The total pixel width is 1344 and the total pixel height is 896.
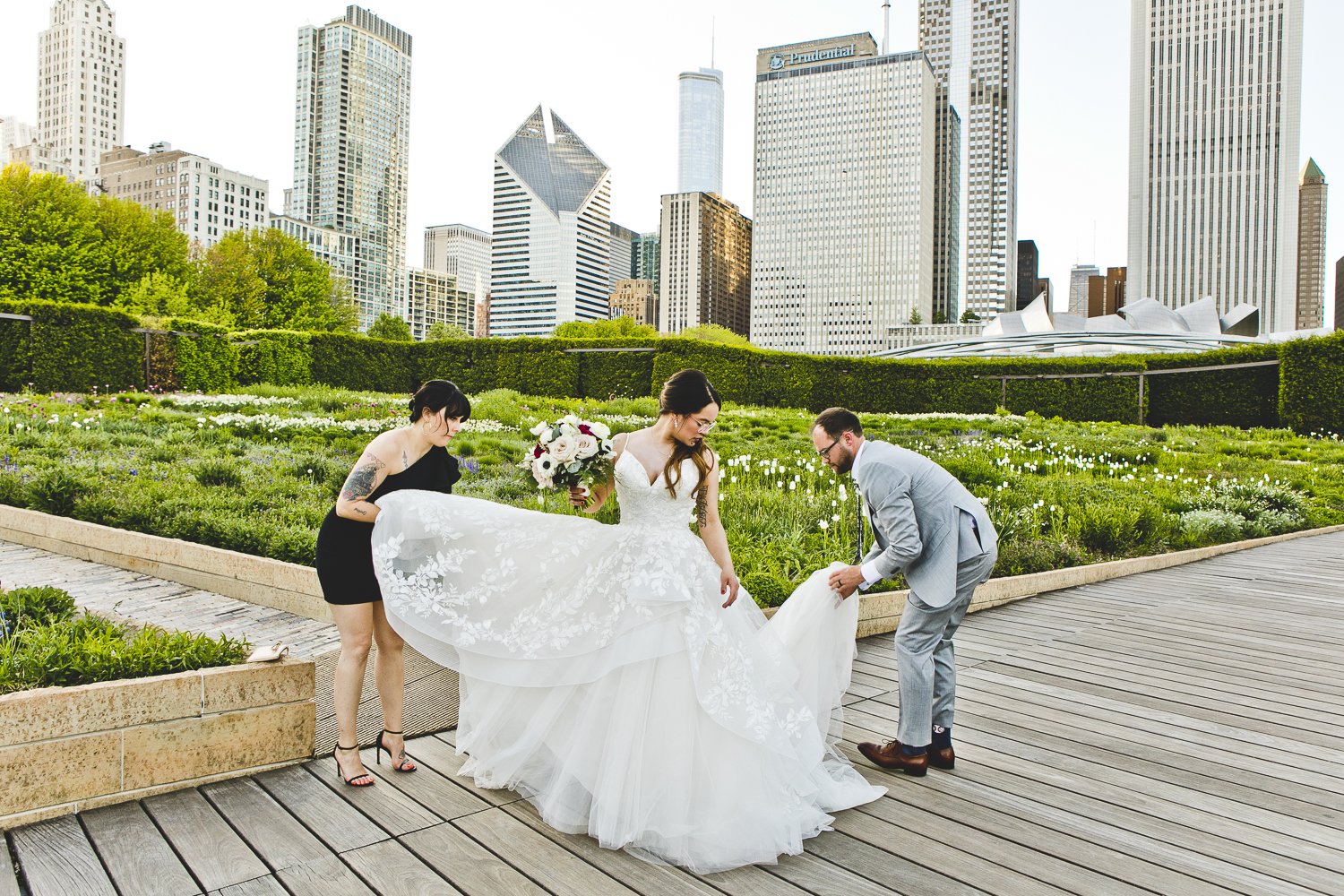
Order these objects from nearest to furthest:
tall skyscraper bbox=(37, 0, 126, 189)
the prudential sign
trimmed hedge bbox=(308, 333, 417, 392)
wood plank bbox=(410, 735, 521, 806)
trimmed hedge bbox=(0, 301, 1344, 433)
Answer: wood plank bbox=(410, 735, 521, 806)
trimmed hedge bbox=(0, 301, 1344, 433)
trimmed hedge bbox=(308, 333, 417, 392)
tall skyscraper bbox=(37, 0, 126, 189)
the prudential sign

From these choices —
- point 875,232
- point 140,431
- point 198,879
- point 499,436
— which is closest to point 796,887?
point 198,879

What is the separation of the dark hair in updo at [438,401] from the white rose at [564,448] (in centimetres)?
39

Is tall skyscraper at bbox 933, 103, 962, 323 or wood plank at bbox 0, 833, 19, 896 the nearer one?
wood plank at bbox 0, 833, 19, 896

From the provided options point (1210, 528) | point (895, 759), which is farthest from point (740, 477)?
point (895, 759)

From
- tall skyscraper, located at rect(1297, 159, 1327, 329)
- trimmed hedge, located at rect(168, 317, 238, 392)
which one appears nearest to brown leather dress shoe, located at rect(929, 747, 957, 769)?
trimmed hedge, located at rect(168, 317, 238, 392)

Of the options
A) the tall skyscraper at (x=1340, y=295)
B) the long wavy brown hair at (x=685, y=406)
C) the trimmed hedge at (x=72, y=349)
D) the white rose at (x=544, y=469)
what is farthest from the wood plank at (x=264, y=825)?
the tall skyscraper at (x=1340, y=295)

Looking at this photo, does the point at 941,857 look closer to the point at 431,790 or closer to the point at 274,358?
the point at 431,790

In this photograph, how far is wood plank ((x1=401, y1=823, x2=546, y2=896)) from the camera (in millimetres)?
2486

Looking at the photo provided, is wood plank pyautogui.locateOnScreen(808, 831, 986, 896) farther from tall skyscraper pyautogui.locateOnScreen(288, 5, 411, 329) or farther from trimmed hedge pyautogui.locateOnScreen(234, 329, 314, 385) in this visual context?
tall skyscraper pyautogui.locateOnScreen(288, 5, 411, 329)

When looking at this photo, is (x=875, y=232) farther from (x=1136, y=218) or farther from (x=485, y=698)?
(x=485, y=698)

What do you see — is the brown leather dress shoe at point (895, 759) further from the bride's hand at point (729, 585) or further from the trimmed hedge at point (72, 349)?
the trimmed hedge at point (72, 349)

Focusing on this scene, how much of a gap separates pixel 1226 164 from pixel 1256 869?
533 feet

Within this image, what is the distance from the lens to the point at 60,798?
9.25 feet

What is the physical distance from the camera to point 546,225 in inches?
6678
